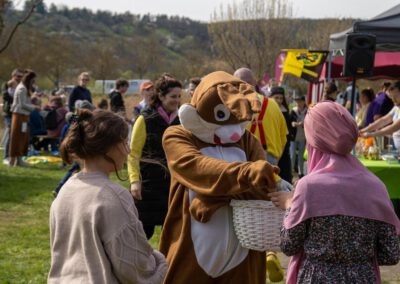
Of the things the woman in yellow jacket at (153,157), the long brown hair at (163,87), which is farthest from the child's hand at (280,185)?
the long brown hair at (163,87)

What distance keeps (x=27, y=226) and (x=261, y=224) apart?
5.24m

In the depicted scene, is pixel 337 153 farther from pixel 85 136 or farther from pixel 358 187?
pixel 85 136

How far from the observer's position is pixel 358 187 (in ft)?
9.94

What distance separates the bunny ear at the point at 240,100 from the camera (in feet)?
11.3

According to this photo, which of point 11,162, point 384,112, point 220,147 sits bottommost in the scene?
point 11,162

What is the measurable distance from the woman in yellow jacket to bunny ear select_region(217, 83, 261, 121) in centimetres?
154

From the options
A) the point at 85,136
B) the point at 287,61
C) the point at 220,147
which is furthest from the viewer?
the point at 287,61

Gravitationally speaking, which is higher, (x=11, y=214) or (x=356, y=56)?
(x=356, y=56)

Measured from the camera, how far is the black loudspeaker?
324 inches

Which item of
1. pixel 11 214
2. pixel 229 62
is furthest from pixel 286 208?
pixel 229 62

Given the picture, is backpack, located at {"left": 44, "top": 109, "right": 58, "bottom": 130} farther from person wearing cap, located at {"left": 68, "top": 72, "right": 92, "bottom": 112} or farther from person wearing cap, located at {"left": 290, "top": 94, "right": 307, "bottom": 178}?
person wearing cap, located at {"left": 290, "top": 94, "right": 307, "bottom": 178}

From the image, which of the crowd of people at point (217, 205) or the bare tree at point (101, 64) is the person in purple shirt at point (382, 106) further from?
the bare tree at point (101, 64)

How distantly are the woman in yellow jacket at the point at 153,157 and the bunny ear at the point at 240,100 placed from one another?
1.54m

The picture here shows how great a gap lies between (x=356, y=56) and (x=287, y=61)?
23.9ft
